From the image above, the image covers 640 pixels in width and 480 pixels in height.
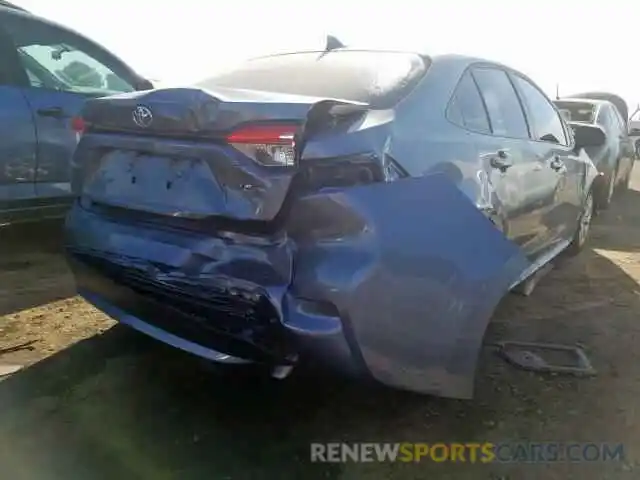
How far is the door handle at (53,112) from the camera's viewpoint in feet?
14.1

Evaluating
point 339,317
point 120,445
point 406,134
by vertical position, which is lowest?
point 120,445

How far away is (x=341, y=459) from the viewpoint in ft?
7.79

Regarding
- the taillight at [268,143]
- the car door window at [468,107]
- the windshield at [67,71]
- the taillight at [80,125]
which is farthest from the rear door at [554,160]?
the windshield at [67,71]

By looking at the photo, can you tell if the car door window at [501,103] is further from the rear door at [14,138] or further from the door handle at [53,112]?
the rear door at [14,138]

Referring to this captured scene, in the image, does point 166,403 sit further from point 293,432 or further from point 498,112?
point 498,112

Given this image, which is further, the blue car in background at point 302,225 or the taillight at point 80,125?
the taillight at point 80,125

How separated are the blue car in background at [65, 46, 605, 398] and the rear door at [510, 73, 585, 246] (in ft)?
3.92

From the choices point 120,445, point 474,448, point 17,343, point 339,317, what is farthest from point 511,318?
point 17,343

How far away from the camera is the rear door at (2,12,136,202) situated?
4.34 metres

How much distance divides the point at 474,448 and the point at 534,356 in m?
0.99

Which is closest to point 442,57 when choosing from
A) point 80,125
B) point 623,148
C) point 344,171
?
point 344,171

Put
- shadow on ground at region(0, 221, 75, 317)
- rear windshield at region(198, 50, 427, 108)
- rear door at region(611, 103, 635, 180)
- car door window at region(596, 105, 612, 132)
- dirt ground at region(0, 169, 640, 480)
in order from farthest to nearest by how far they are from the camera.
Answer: rear door at region(611, 103, 635, 180) → car door window at region(596, 105, 612, 132) → shadow on ground at region(0, 221, 75, 317) → rear windshield at region(198, 50, 427, 108) → dirt ground at region(0, 169, 640, 480)

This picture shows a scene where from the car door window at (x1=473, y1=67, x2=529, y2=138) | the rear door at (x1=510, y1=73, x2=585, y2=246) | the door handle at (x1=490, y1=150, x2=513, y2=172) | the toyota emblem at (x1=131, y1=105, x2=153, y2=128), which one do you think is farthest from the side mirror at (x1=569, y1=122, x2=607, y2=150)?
the toyota emblem at (x1=131, y1=105, x2=153, y2=128)

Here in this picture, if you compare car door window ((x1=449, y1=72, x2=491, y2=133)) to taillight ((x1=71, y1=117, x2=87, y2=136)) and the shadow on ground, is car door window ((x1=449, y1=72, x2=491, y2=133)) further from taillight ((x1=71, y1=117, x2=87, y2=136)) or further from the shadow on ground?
the shadow on ground
